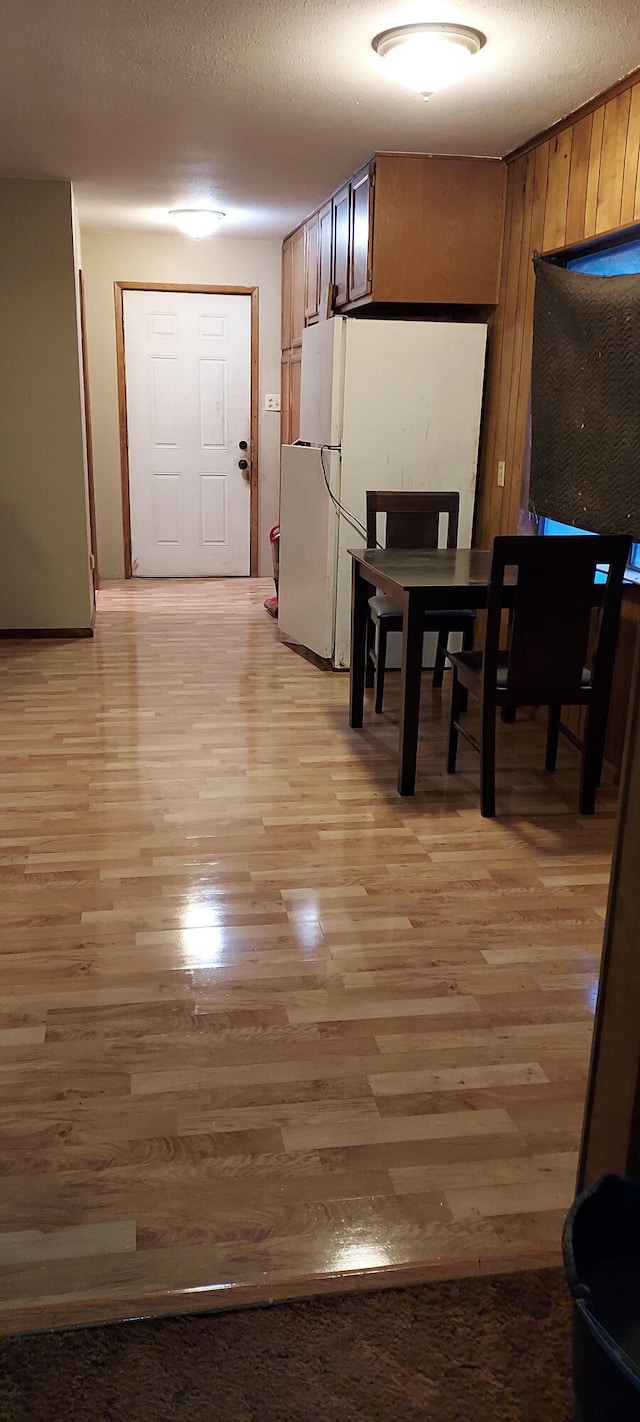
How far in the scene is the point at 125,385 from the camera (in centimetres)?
734

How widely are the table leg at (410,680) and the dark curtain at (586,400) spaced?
2.32ft

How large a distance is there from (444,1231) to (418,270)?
4066 mm

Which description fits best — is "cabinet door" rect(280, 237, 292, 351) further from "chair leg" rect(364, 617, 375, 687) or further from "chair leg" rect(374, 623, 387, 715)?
"chair leg" rect(374, 623, 387, 715)

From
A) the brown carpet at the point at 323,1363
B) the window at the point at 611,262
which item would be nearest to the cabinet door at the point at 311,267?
the window at the point at 611,262

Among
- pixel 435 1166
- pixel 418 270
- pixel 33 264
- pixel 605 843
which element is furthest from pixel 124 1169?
pixel 33 264

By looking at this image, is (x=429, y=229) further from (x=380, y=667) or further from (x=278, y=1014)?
(x=278, y=1014)

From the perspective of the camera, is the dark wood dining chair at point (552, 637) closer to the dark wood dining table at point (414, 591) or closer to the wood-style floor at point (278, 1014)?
the dark wood dining table at point (414, 591)

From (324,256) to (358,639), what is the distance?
2689 millimetres

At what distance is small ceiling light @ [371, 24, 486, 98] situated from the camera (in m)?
3.12

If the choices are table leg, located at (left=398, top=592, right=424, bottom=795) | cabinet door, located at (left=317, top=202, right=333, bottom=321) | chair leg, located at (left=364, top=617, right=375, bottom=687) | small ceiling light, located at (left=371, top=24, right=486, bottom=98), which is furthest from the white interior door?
table leg, located at (left=398, top=592, right=424, bottom=795)

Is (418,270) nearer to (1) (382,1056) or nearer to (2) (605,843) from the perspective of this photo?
(2) (605,843)

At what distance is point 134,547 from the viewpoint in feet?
25.2

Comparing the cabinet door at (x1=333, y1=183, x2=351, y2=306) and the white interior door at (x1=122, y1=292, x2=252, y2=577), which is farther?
the white interior door at (x1=122, y1=292, x2=252, y2=577)

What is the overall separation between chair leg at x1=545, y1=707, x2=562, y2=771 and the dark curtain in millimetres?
643
